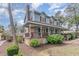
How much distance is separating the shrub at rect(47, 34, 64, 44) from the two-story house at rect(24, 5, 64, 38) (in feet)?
0.15

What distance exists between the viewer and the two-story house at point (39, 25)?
2430 mm

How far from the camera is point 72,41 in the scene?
8.11 feet

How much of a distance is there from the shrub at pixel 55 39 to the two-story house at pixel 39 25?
46 mm

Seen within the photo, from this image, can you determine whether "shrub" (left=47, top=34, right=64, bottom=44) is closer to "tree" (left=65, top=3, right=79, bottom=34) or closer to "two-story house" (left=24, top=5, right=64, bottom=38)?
"two-story house" (left=24, top=5, right=64, bottom=38)

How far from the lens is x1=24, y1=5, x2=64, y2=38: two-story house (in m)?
2.43

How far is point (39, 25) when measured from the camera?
2445 mm

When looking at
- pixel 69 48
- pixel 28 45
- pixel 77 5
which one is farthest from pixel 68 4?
pixel 28 45

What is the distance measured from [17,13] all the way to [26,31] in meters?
0.24

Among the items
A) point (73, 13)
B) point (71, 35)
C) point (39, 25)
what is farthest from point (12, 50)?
point (73, 13)

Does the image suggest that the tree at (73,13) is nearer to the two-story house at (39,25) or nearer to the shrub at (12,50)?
the two-story house at (39,25)

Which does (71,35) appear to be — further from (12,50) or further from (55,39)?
(12,50)

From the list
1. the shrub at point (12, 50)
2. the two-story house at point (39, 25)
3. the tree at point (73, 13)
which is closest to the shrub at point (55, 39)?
the two-story house at point (39, 25)

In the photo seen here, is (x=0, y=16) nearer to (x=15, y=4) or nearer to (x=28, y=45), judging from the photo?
(x=15, y=4)

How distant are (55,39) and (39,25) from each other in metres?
0.26
